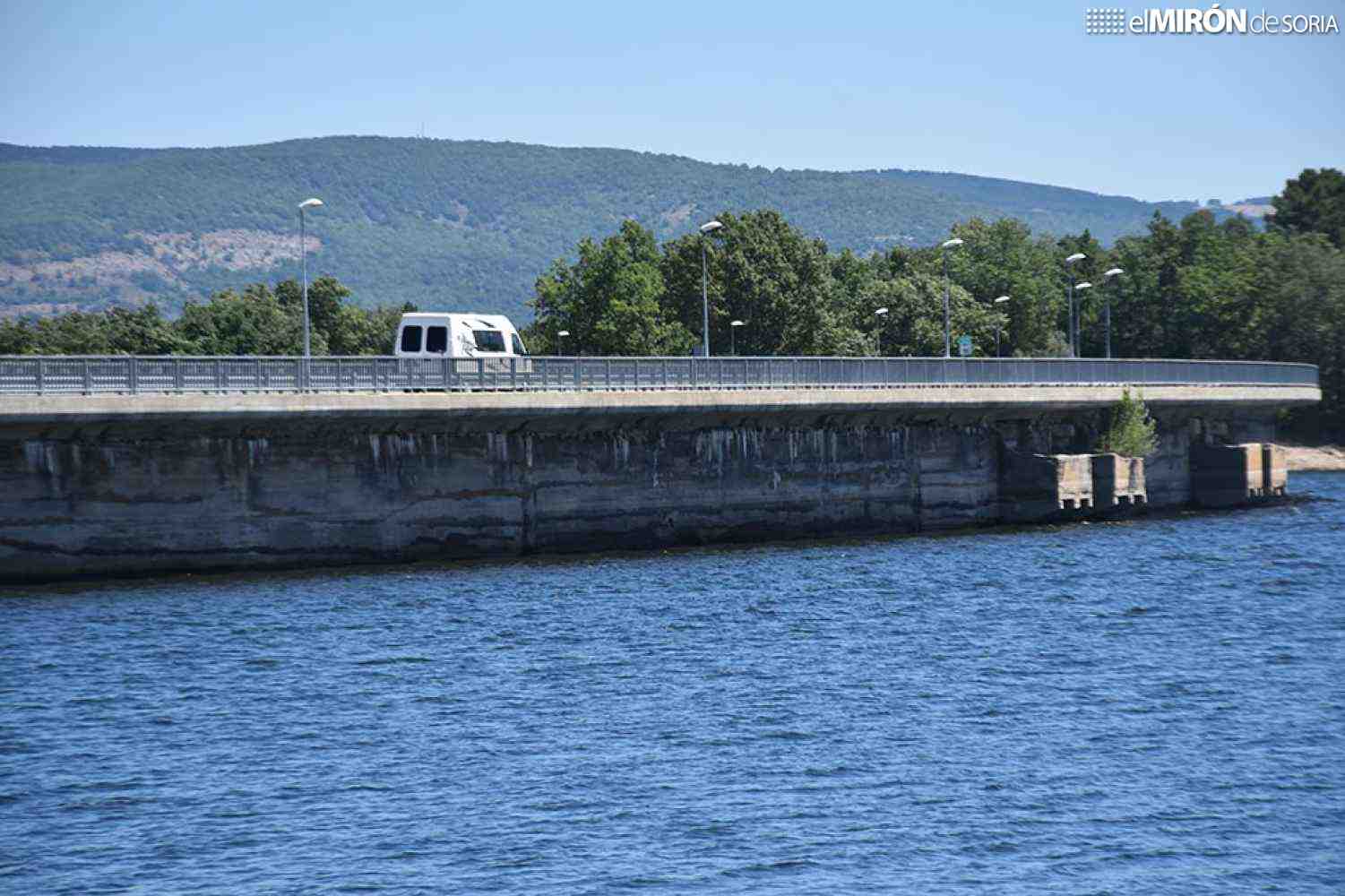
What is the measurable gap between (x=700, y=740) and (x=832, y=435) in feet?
112

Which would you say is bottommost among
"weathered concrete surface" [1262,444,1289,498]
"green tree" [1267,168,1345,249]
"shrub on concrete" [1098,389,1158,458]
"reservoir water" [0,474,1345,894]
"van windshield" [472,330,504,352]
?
"reservoir water" [0,474,1345,894]

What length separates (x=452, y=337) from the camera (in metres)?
61.3

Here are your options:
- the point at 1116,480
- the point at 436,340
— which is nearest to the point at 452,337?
the point at 436,340

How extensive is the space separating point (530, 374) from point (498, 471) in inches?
133

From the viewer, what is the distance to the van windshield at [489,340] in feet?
208

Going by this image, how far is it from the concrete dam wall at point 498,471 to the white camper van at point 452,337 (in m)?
4.90

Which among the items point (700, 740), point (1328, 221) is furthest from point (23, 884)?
point (1328, 221)

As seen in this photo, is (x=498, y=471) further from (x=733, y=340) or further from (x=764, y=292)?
(x=733, y=340)

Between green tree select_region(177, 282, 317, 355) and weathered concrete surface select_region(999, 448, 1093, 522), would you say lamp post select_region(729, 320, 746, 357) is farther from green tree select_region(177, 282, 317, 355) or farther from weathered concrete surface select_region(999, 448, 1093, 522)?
weathered concrete surface select_region(999, 448, 1093, 522)

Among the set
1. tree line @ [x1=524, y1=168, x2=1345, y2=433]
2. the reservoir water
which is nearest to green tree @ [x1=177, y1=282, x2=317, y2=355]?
tree line @ [x1=524, y1=168, x2=1345, y2=433]

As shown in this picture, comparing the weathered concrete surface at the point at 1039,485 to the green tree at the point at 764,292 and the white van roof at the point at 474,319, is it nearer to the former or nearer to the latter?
the white van roof at the point at 474,319

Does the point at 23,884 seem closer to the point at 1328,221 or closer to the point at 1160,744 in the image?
the point at 1160,744

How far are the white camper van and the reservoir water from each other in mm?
8924

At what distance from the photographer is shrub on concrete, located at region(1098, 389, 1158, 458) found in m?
73.2
